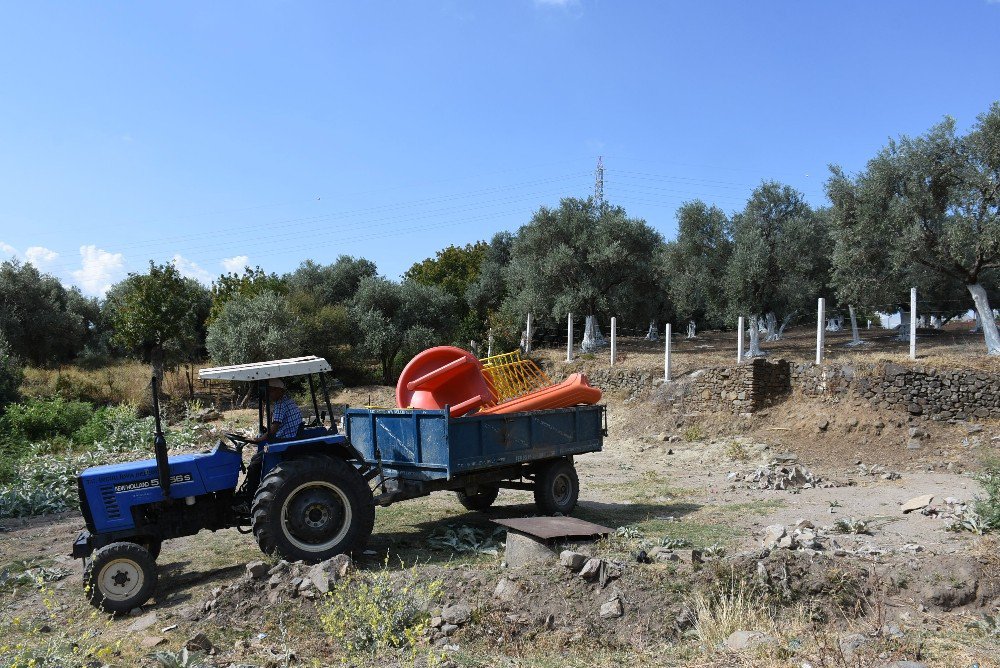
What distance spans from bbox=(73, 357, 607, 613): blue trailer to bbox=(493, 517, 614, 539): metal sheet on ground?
0.92 meters

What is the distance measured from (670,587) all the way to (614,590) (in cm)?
45

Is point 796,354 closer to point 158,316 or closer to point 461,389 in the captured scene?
point 461,389

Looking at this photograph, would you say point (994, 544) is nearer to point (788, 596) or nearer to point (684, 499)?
point (788, 596)

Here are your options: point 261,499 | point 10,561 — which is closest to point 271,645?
point 261,499

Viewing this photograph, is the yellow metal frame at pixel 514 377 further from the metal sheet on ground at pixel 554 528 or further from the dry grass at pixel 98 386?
the dry grass at pixel 98 386

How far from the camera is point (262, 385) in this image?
24.5 feet

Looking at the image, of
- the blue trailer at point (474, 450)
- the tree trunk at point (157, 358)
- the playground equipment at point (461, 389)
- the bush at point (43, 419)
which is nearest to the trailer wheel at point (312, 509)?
the blue trailer at point (474, 450)

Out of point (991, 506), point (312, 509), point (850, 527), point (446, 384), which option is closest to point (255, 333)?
point (446, 384)

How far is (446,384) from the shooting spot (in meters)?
9.31

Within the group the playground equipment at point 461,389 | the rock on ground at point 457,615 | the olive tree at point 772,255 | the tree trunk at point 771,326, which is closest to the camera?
the rock on ground at point 457,615

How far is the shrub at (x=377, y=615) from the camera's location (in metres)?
5.14

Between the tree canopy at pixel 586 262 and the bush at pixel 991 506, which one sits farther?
the tree canopy at pixel 586 262

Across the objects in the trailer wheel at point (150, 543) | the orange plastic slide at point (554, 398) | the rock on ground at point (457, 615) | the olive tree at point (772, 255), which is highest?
the olive tree at point (772, 255)

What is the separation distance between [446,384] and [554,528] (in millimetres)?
2637
